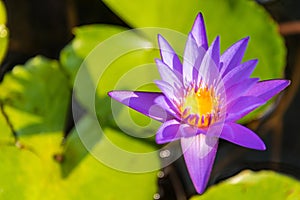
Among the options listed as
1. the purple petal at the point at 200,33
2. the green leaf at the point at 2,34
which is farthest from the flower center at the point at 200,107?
the green leaf at the point at 2,34

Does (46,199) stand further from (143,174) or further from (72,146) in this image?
(143,174)

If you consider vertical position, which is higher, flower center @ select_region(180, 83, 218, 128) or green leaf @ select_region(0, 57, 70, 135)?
flower center @ select_region(180, 83, 218, 128)

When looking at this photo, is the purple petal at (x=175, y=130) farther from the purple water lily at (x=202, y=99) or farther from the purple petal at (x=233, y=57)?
the purple petal at (x=233, y=57)

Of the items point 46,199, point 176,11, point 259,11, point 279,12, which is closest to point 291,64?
point 279,12

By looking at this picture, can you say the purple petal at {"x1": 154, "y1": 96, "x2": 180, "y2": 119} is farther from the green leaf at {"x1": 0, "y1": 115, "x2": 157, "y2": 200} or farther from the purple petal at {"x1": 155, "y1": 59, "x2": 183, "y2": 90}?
the green leaf at {"x1": 0, "y1": 115, "x2": 157, "y2": 200}

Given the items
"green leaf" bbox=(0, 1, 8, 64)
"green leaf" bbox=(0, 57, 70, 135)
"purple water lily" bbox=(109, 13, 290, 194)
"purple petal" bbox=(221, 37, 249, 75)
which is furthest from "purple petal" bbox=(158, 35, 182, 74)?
"green leaf" bbox=(0, 1, 8, 64)

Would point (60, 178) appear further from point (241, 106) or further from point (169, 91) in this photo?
point (241, 106)
